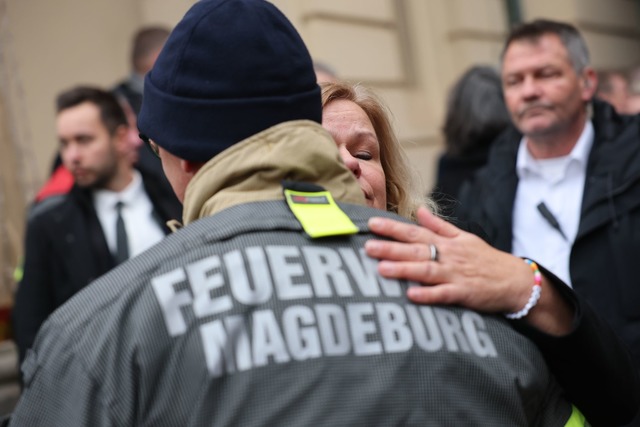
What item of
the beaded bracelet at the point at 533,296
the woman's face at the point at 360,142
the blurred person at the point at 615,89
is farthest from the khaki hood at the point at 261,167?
the blurred person at the point at 615,89

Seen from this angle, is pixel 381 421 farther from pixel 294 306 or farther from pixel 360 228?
pixel 360 228

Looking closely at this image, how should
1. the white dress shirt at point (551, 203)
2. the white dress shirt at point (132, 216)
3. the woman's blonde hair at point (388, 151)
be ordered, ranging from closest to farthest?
the woman's blonde hair at point (388, 151) → the white dress shirt at point (551, 203) → the white dress shirt at point (132, 216)

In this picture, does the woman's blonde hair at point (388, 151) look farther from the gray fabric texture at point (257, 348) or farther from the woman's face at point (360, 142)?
the gray fabric texture at point (257, 348)

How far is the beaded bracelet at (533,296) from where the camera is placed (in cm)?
171

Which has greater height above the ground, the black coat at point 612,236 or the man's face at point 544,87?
the man's face at point 544,87

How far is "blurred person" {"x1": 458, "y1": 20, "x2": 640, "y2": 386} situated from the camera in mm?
3492

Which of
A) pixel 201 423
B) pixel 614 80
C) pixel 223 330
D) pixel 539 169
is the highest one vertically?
pixel 223 330

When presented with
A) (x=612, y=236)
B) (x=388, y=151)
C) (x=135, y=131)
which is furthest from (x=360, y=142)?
(x=135, y=131)

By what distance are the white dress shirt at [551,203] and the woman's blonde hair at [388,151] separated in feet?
4.25

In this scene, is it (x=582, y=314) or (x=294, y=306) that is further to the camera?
(x=582, y=314)

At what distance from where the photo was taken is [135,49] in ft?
17.9

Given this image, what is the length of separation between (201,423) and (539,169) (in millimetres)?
2806

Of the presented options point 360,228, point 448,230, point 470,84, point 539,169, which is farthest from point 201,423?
point 470,84

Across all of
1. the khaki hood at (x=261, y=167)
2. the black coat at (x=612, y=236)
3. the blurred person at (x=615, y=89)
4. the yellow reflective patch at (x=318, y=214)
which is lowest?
the blurred person at (x=615, y=89)
